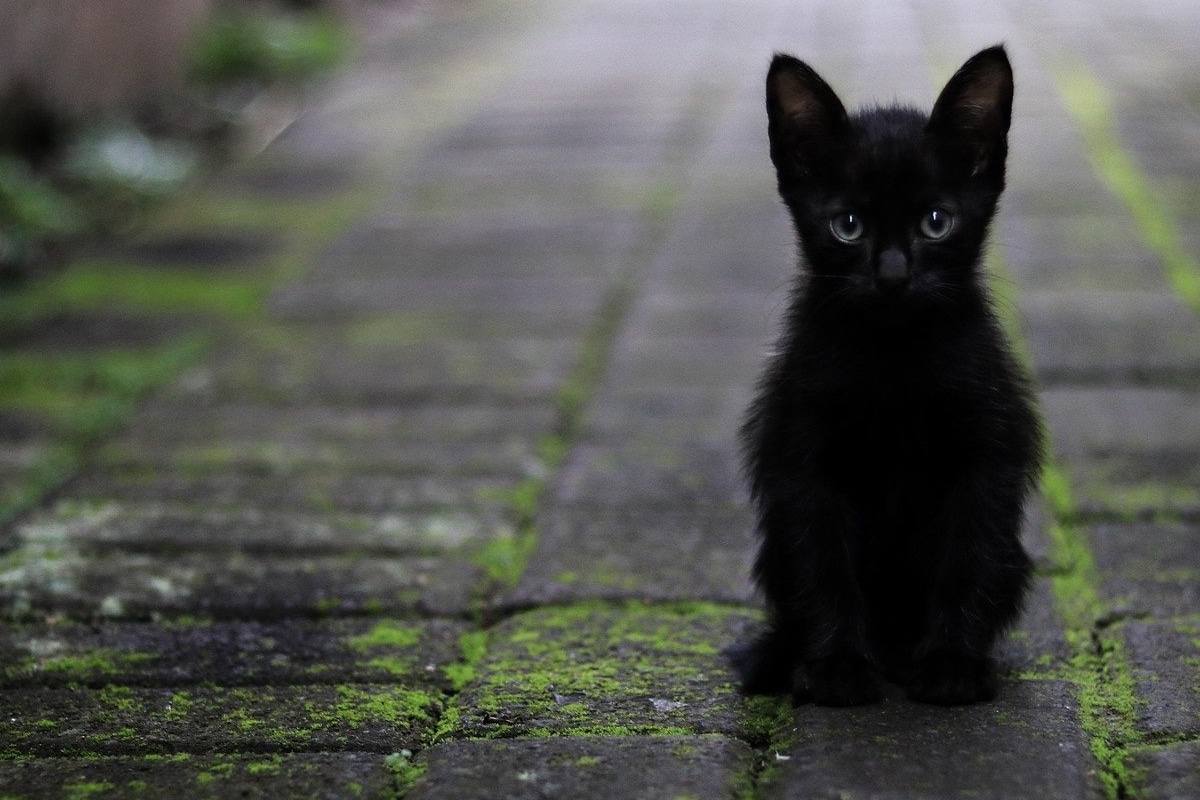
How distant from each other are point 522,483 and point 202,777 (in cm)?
151

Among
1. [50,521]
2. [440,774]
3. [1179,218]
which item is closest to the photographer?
[440,774]

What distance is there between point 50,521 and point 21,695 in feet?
3.00

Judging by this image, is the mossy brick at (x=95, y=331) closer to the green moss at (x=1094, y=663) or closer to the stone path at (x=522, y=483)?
the stone path at (x=522, y=483)

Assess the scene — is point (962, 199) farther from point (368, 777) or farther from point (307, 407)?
point (307, 407)

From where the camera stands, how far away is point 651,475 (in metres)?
3.56

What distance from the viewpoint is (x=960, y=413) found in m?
2.28

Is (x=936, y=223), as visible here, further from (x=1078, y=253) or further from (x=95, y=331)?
(x=95, y=331)

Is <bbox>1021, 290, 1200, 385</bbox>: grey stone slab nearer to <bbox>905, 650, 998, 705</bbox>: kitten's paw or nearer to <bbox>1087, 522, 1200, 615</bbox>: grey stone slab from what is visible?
<bbox>1087, 522, 1200, 615</bbox>: grey stone slab

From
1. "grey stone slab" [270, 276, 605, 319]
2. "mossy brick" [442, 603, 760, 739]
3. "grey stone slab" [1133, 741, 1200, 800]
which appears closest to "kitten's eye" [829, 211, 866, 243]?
"mossy brick" [442, 603, 760, 739]

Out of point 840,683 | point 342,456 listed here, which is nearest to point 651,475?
point 342,456

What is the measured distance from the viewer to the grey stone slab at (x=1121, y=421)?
3.57 metres

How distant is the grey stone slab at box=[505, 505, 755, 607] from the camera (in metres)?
2.88

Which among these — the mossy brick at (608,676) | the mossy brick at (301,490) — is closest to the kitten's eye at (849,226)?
the mossy brick at (608,676)

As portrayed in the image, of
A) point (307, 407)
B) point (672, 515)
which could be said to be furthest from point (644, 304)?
point (672, 515)
